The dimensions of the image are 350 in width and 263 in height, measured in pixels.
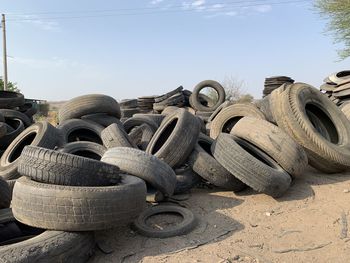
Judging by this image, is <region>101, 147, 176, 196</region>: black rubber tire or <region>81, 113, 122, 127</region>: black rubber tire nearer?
<region>101, 147, 176, 196</region>: black rubber tire

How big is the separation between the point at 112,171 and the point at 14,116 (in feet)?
23.7

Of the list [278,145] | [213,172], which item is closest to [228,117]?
[278,145]

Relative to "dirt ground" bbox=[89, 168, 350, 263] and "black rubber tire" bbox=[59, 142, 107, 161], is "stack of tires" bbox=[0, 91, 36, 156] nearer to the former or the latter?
Answer: "black rubber tire" bbox=[59, 142, 107, 161]

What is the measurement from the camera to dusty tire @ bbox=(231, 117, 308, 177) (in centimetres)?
534

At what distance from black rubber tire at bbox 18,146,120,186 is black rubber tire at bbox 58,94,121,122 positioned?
394 centimetres

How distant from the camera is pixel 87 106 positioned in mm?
7766

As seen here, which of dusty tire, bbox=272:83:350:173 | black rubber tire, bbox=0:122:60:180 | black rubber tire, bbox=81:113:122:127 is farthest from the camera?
black rubber tire, bbox=81:113:122:127

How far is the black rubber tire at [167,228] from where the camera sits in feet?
13.3

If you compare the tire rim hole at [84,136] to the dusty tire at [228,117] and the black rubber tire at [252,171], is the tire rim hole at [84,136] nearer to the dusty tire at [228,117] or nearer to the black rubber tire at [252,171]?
the dusty tire at [228,117]

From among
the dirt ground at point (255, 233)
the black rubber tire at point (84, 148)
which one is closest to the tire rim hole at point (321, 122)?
the dirt ground at point (255, 233)

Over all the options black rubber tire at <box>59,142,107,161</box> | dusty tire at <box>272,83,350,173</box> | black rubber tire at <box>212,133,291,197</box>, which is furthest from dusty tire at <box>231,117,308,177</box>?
black rubber tire at <box>59,142,107,161</box>

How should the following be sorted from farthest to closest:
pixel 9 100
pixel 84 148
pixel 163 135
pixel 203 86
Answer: pixel 203 86 → pixel 9 100 → pixel 163 135 → pixel 84 148

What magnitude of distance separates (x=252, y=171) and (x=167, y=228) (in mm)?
1551

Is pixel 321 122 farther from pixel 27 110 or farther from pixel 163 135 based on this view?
pixel 27 110
